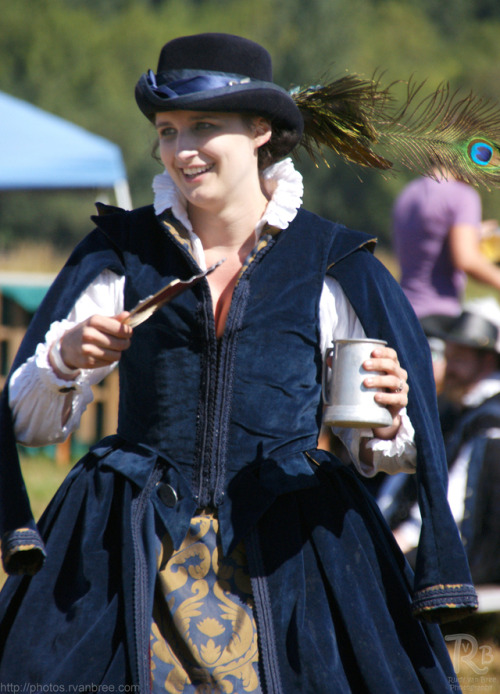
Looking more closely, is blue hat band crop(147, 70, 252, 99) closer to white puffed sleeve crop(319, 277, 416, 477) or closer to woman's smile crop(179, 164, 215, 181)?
woman's smile crop(179, 164, 215, 181)

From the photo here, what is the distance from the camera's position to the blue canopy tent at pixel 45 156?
819cm

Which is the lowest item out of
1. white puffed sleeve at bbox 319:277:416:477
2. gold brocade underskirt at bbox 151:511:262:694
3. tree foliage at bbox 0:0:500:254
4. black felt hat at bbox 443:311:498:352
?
gold brocade underskirt at bbox 151:511:262:694

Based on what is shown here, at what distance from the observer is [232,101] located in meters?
1.98

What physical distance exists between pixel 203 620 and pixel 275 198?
0.93 meters

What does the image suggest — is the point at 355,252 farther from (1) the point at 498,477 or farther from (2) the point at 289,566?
(1) the point at 498,477

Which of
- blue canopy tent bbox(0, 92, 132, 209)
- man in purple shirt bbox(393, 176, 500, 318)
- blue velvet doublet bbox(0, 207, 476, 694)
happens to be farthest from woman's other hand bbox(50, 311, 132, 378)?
blue canopy tent bbox(0, 92, 132, 209)

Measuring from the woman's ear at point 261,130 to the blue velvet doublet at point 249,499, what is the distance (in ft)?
0.71

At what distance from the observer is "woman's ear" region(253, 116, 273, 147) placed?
2.11 metres

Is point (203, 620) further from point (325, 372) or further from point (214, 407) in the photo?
point (325, 372)

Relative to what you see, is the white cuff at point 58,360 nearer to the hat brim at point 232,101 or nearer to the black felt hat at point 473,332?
the hat brim at point 232,101

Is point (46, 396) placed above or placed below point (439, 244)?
below

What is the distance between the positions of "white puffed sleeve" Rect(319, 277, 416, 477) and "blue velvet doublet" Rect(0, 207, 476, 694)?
0.04 metres

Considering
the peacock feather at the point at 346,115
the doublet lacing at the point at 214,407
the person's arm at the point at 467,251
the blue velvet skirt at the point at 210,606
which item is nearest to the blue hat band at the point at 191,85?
the peacock feather at the point at 346,115

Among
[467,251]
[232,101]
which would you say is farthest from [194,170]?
[467,251]
